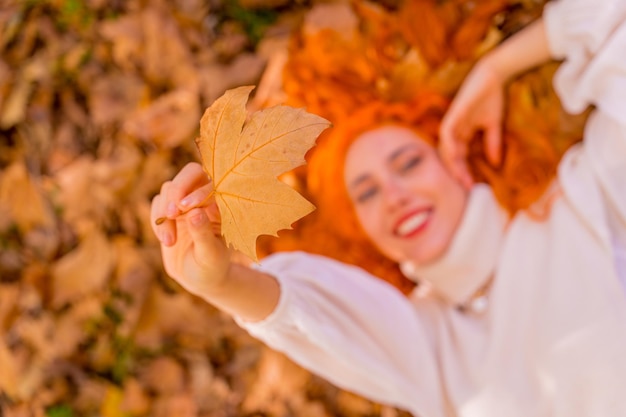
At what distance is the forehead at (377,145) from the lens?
1.30 metres

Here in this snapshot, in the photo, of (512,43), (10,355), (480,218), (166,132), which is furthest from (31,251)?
(512,43)

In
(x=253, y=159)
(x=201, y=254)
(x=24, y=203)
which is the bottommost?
(x=24, y=203)

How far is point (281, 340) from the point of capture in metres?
1.04

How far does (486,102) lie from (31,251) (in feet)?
3.99

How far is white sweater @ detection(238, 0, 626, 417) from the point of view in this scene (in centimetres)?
114

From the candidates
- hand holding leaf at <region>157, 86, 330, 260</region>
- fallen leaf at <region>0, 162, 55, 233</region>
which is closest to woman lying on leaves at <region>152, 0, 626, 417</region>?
hand holding leaf at <region>157, 86, 330, 260</region>

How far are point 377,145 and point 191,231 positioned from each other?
0.65 meters

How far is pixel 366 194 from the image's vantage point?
1312 millimetres

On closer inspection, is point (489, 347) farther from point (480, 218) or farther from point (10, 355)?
point (10, 355)

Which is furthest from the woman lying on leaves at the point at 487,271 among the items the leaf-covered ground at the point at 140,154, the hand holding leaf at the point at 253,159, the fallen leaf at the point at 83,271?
the fallen leaf at the point at 83,271

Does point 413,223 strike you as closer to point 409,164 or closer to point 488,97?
point 409,164

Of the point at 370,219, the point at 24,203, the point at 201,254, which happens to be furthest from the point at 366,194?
the point at 24,203

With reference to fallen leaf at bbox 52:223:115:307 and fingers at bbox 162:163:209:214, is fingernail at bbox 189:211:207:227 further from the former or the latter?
fallen leaf at bbox 52:223:115:307

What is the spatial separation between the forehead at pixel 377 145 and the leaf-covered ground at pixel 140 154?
0.13 metres
